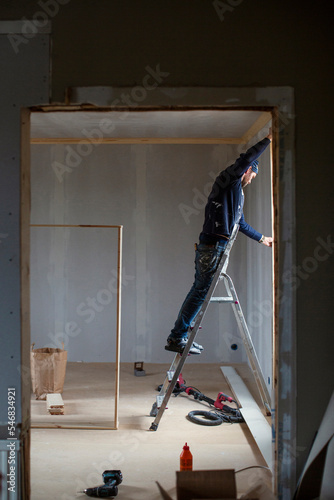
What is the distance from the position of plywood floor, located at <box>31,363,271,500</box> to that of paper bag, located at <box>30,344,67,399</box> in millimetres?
155

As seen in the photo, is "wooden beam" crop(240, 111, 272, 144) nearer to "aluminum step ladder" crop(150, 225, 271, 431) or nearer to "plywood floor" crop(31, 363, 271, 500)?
"aluminum step ladder" crop(150, 225, 271, 431)

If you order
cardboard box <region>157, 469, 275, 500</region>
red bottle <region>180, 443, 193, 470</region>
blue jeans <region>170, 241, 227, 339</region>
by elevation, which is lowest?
red bottle <region>180, 443, 193, 470</region>

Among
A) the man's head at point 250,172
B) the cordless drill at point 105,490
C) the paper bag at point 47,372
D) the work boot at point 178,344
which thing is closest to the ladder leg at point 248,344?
the work boot at point 178,344

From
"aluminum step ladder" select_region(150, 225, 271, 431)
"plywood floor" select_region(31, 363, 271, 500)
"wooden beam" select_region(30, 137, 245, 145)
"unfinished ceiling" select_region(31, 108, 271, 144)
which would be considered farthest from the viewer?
"wooden beam" select_region(30, 137, 245, 145)

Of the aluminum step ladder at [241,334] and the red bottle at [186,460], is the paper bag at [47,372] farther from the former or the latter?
the red bottle at [186,460]

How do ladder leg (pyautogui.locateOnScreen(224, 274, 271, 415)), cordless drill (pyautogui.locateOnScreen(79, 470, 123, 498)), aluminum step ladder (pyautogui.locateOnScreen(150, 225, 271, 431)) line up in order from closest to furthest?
cordless drill (pyautogui.locateOnScreen(79, 470, 123, 498)), aluminum step ladder (pyautogui.locateOnScreen(150, 225, 271, 431)), ladder leg (pyautogui.locateOnScreen(224, 274, 271, 415))

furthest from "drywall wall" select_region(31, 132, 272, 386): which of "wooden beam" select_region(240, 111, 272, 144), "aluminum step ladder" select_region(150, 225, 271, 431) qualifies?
"aluminum step ladder" select_region(150, 225, 271, 431)

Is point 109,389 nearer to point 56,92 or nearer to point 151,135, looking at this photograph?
point 151,135

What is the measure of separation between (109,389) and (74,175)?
2592 mm

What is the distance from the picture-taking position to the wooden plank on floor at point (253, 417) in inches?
138

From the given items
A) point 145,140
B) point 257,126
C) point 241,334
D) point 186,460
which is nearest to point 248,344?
point 241,334

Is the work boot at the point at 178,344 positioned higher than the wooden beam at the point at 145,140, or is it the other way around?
the wooden beam at the point at 145,140

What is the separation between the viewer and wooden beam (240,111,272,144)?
479cm

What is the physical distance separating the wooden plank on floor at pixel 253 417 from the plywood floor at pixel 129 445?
60mm
